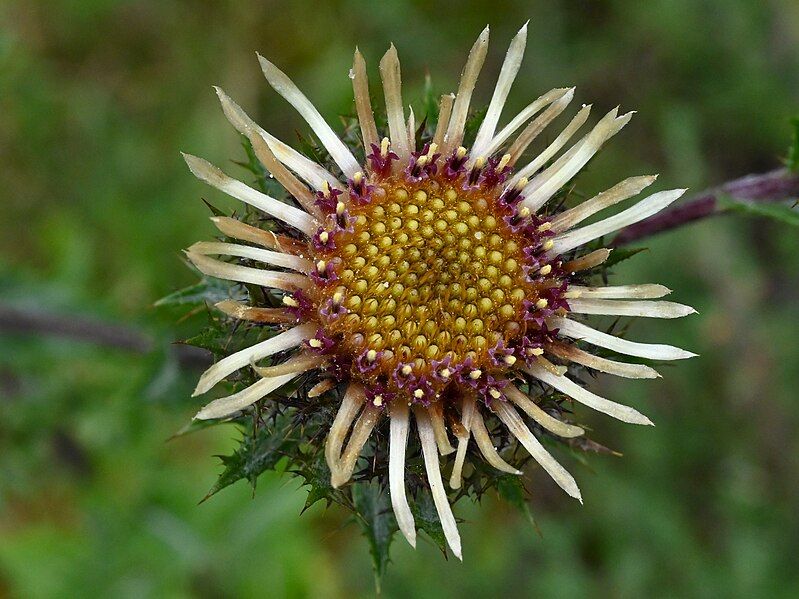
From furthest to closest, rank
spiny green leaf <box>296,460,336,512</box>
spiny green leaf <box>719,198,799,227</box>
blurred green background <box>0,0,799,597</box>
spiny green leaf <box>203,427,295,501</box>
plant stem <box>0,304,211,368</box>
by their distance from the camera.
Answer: blurred green background <box>0,0,799,597</box> < plant stem <box>0,304,211,368</box> < spiny green leaf <box>719,198,799,227</box> < spiny green leaf <box>203,427,295,501</box> < spiny green leaf <box>296,460,336,512</box>

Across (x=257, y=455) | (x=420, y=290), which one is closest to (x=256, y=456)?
(x=257, y=455)

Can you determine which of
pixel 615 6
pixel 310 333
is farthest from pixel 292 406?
pixel 615 6

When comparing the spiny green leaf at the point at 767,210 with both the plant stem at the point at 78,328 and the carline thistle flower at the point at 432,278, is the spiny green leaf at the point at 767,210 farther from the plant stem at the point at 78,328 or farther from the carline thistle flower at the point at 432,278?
the plant stem at the point at 78,328

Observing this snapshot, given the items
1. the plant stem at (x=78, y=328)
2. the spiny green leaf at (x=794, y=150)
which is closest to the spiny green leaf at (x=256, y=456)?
the plant stem at (x=78, y=328)

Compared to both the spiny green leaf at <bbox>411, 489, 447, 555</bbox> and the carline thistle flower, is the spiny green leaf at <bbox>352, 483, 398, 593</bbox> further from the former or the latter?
the carline thistle flower

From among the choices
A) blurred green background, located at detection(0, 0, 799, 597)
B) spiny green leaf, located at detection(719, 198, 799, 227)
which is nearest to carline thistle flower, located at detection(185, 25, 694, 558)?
spiny green leaf, located at detection(719, 198, 799, 227)

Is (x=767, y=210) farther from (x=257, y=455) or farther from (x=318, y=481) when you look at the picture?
(x=257, y=455)
